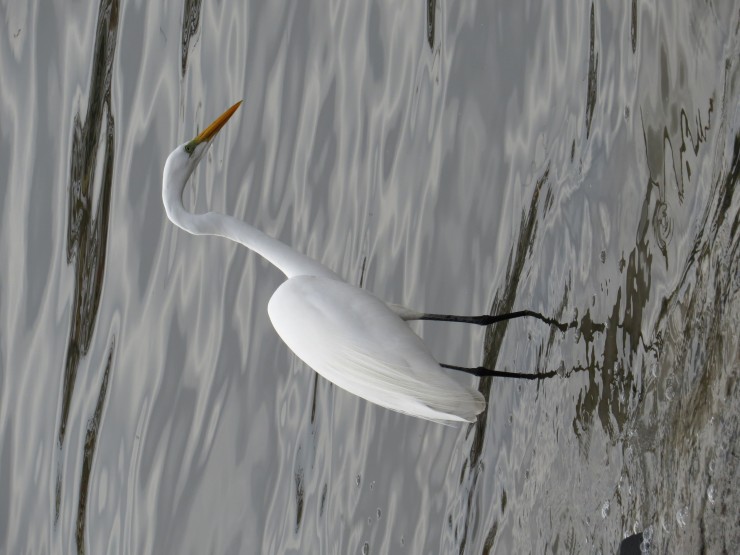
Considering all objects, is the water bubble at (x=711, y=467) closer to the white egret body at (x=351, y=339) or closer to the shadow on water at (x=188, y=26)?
the white egret body at (x=351, y=339)

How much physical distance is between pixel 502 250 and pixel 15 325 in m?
1.40

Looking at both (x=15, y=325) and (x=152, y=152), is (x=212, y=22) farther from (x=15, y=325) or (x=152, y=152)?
(x=15, y=325)

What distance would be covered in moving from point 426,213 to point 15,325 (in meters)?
1.21

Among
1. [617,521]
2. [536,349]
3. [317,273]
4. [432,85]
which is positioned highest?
[432,85]

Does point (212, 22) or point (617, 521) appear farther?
point (212, 22)

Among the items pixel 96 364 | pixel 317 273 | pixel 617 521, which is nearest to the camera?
pixel 317 273

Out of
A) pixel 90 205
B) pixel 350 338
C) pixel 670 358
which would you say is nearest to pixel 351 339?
pixel 350 338

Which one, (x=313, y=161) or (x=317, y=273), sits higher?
(x=313, y=161)

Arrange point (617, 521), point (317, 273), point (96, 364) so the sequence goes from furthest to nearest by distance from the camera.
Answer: point (96, 364), point (617, 521), point (317, 273)

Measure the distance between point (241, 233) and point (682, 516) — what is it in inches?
47.4

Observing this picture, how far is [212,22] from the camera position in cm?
281

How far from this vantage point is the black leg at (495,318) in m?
2.57

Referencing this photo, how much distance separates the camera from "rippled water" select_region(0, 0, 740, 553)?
Answer: 2723 mm

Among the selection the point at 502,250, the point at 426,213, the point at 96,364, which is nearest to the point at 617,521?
the point at 502,250
